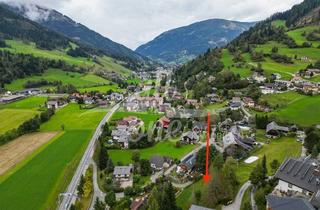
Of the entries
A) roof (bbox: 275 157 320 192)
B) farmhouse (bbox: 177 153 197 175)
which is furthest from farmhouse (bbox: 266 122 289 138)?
roof (bbox: 275 157 320 192)

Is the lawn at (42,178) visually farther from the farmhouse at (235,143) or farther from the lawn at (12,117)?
the farmhouse at (235,143)

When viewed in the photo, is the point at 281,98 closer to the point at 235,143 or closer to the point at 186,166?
the point at 235,143

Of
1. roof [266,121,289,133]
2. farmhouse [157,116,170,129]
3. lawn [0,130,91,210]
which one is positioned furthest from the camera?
farmhouse [157,116,170,129]

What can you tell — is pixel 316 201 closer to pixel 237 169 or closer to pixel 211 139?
pixel 237 169

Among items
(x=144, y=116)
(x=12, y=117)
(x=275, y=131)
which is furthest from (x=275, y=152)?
(x=12, y=117)

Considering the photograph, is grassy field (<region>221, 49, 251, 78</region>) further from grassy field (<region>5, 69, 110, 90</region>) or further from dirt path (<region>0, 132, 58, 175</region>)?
dirt path (<region>0, 132, 58, 175</region>)

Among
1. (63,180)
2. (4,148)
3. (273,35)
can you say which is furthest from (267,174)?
(273,35)

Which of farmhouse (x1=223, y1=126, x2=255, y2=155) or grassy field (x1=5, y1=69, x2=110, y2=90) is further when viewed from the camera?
grassy field (x1=5, y1=69, x2=110, y2=90)
